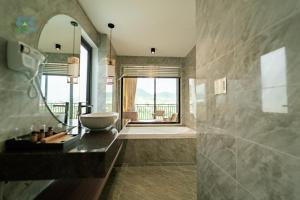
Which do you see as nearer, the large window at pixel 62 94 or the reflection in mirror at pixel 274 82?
the reflection in mirror at pixel 274 82

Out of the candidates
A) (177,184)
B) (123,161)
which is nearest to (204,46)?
(177,184)

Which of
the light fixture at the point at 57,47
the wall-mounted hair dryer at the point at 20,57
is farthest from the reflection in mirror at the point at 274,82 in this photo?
the light fixture at the point at 57,47

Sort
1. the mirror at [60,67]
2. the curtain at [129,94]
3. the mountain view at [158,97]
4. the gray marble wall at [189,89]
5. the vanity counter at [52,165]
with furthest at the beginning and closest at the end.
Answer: the mountain view at [158,97]
the curtain at [129,94]
the gray marble wall at [189,89]
the mirror at [60,67]
the vanity counter at [52,165]

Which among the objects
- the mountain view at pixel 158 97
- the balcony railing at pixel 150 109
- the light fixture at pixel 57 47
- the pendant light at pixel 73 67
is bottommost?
the balcony railing at pixel 150 109

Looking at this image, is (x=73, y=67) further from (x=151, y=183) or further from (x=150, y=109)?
(x=150, y=109)

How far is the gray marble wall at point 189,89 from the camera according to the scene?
426cm

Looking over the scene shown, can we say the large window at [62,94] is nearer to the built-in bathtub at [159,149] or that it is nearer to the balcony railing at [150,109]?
the built-in bathtub at [159,149]

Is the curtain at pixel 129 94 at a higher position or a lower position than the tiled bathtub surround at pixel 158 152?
higher

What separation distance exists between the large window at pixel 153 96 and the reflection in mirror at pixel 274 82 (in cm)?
423

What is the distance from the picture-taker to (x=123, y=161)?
361 centimetres

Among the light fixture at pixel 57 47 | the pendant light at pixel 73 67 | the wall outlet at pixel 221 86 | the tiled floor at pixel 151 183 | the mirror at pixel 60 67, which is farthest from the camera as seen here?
the tiled floor at pixel 151 183

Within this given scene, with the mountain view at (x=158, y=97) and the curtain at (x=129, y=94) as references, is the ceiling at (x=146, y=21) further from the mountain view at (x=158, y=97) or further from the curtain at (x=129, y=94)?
the mountain view at (x=158, y=97)

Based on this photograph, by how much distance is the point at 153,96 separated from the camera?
17.5ft

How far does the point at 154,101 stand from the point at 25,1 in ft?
A: 14.0
